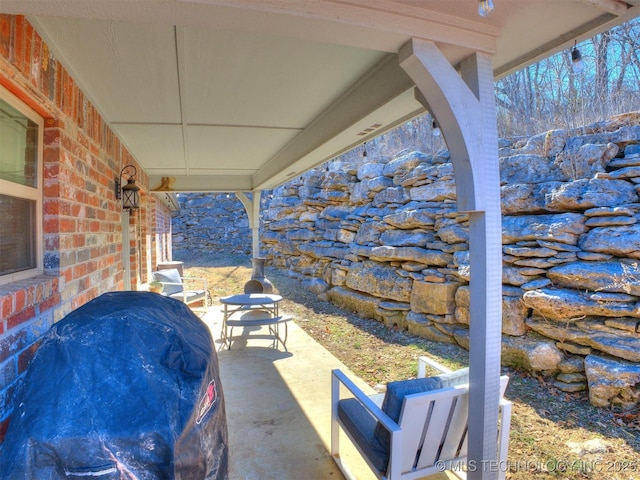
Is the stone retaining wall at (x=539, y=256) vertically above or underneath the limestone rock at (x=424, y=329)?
above

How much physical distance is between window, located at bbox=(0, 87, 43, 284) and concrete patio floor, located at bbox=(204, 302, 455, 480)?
1.58 metres

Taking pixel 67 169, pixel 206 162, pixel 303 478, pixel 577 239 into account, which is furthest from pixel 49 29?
pixel 577 239

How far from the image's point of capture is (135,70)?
208cm

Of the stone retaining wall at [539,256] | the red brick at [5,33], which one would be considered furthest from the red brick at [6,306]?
the stone retaining wall at [539,256]

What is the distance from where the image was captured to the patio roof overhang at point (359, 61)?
1.32 meters

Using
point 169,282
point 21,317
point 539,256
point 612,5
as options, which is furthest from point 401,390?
point 169,282

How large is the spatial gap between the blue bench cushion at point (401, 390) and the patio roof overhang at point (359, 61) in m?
0.23

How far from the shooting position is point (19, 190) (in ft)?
5.10

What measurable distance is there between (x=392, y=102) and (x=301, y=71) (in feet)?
1.84

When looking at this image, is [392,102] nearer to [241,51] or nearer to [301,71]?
[301,71]

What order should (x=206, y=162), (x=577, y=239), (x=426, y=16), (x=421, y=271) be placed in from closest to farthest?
(x=426, y=16)
(x=577, y=239)
(x=206, y=162)
(x=421, y=271)

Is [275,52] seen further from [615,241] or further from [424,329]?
[424,329]

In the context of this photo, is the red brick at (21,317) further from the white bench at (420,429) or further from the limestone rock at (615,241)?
the limestone rock at (615,241)

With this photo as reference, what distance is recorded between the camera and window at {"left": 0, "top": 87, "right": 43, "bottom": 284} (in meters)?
1.44
